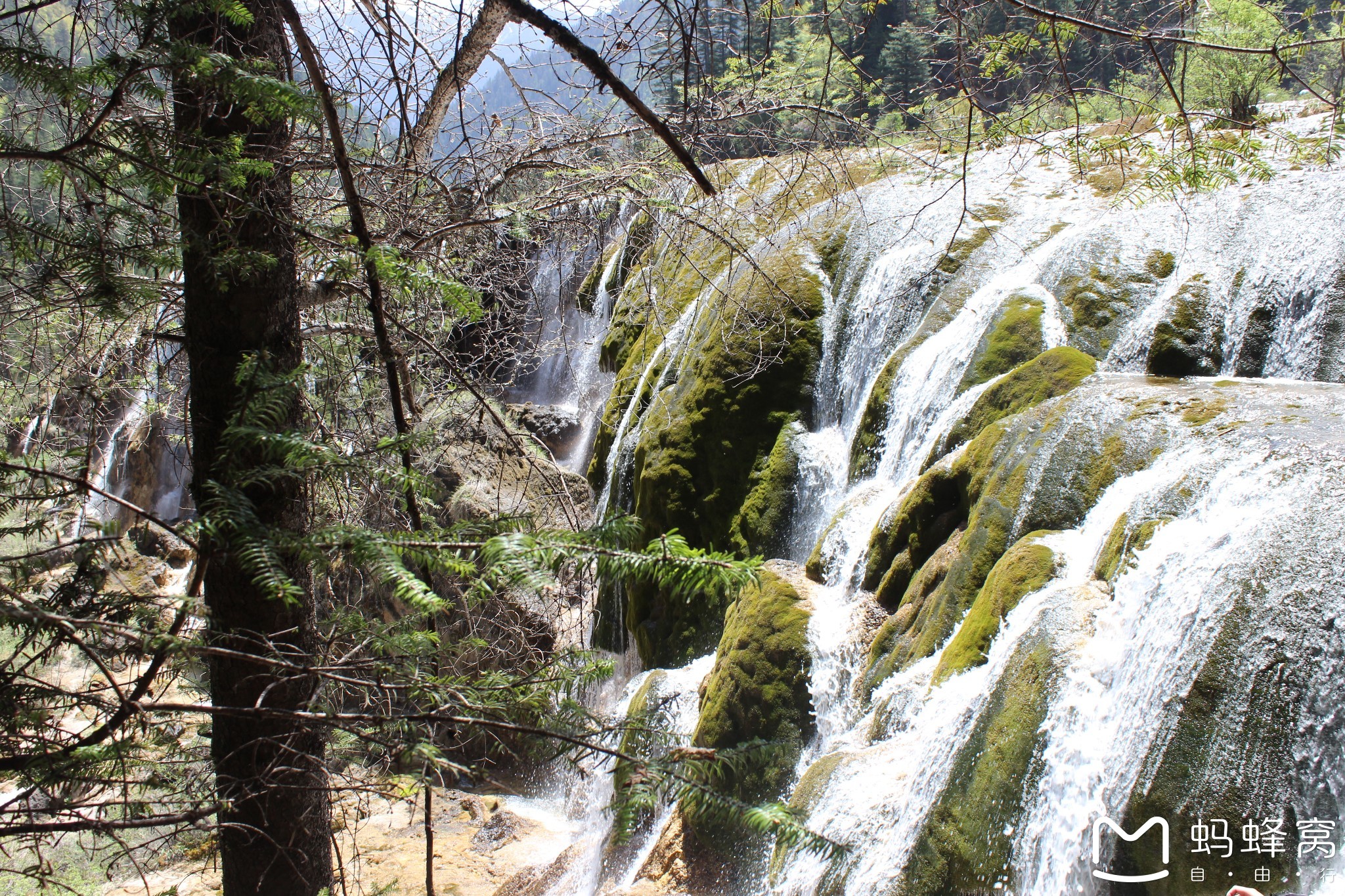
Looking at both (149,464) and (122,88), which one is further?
(149,464)

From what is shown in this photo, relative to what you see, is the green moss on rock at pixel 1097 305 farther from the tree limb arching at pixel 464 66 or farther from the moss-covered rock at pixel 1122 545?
the tree limb arching at pixel 464 66

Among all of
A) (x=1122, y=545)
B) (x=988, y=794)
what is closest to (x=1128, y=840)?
(x=988, y=794)

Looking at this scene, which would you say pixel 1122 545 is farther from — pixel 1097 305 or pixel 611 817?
pixel 611 817

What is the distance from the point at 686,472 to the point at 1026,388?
362 cm

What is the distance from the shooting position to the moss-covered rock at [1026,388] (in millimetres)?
5887

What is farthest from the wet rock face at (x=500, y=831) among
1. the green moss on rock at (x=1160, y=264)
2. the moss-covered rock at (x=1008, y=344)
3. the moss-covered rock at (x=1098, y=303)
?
the green moss on rock at (x=1160, y=264)

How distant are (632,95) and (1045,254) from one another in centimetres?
646

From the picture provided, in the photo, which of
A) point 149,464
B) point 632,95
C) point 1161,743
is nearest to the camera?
point 632,95

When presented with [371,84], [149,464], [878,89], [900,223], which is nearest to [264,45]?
[371,84]

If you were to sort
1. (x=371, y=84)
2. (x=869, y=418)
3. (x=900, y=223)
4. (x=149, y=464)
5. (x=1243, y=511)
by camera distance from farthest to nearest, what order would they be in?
(x=149, y=464), (x=900, y=223), (x=869, y=418), (x=1243, y=511), (x=371, y=84)

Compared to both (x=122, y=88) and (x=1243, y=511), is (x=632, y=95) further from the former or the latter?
(x=1243, y=511)

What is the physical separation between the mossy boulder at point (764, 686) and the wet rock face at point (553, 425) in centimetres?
718

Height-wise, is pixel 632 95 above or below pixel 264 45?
below

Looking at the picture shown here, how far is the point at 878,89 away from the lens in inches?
113
